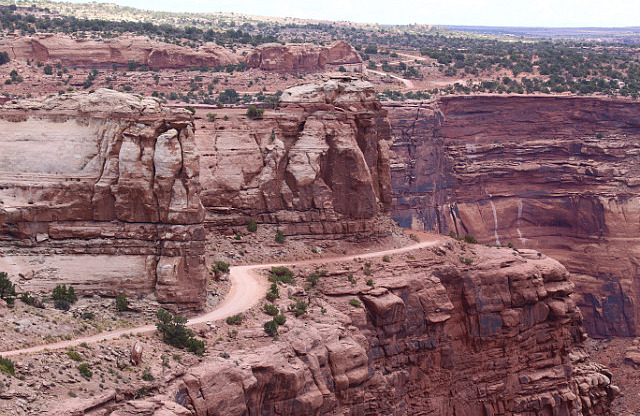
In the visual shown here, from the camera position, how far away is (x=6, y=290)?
145ft

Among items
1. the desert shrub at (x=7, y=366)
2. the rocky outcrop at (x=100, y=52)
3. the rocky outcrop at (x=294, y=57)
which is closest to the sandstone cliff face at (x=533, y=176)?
the rocky outcrop at (x=294, y=57)

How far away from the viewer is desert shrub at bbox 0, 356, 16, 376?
3650cm

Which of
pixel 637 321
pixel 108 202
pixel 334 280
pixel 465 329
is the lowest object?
pixel 637 321

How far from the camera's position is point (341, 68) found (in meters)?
112

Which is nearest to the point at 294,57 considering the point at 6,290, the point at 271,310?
the point at 271,310

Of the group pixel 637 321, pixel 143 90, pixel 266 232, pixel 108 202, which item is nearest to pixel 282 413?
pixel 108 202

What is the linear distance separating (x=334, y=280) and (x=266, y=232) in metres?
7.35

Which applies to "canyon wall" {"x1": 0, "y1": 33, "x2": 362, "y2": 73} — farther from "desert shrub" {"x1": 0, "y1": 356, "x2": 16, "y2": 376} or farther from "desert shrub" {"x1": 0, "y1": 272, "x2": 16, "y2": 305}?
"desert shrub" {"x1": 0, "y1": 356, "x2": 16, "y2": 376}

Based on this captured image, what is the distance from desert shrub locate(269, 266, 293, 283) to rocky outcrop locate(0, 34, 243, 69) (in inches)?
1936

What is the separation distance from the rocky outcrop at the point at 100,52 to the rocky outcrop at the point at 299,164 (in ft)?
125

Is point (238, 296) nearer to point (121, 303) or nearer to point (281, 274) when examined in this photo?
point (281, 274)

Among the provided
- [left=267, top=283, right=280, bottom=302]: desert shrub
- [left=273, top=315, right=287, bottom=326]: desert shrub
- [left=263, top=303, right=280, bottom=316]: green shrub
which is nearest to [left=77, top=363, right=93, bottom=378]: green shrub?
[left=273, top=315, right=287, bottom=326]: desert shrub

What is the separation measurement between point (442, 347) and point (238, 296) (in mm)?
15731

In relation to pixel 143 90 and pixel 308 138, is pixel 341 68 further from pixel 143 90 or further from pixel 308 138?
pixel 308 138
